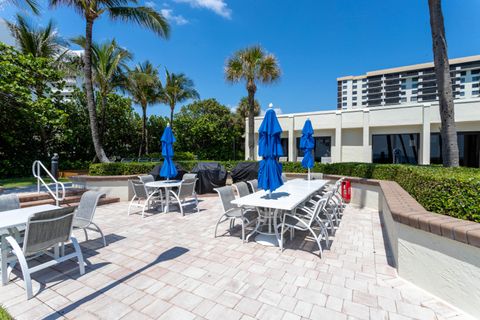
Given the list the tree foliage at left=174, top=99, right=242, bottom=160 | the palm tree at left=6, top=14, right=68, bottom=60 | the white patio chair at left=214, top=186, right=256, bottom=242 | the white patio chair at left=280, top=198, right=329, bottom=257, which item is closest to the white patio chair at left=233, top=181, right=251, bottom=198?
the white patio chair at left=214, top=186, right=256, bottom=242

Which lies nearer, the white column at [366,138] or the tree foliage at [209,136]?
the white column at [366,138]

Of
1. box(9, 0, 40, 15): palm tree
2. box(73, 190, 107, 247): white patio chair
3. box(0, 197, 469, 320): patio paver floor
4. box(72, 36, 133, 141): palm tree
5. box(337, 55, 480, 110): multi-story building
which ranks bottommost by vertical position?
box(0, 197, 469, 320): patio paver floor

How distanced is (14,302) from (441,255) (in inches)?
194

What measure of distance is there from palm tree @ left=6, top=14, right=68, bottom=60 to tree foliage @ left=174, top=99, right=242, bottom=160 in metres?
10.2

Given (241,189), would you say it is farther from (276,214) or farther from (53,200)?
(53,200)

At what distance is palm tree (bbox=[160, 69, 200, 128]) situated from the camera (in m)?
20.3

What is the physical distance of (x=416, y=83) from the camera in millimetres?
74375

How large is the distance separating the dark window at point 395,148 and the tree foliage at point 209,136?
42.3ft

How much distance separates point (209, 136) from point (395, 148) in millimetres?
15103

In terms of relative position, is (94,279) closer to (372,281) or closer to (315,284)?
(315,284)

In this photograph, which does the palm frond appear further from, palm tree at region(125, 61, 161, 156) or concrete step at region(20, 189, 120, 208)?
palm tree at region(125, 61, 161, 156)

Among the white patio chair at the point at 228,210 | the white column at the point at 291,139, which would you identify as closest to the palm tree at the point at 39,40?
the white patio chair at the point at 228,210

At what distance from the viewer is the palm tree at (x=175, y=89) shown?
66.5 feet

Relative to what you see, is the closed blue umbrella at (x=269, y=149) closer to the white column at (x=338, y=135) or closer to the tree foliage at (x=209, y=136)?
the white column at (x=338, y=135)
